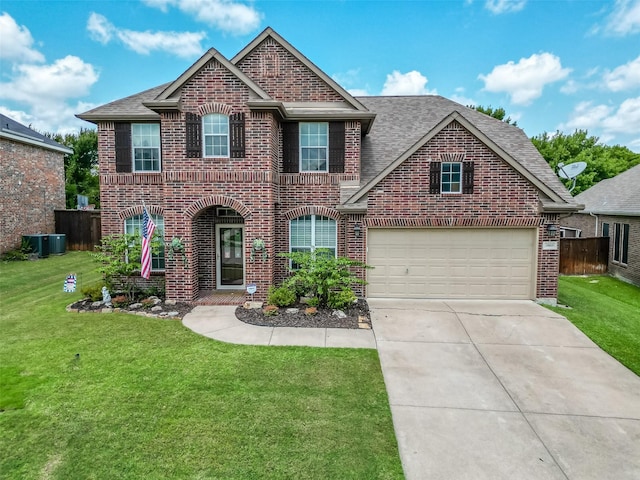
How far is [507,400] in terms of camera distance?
5.56m

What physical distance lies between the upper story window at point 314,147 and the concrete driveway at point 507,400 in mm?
5119

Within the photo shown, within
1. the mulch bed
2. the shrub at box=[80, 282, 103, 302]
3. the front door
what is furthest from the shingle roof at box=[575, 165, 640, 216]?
the shrub at box=[80, 282, 103, 302]

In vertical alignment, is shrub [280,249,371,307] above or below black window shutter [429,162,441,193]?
below

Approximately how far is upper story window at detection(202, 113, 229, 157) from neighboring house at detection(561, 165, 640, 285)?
15.6m

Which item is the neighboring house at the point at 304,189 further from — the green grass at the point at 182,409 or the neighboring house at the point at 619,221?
the neighboring house at the point at 619,221

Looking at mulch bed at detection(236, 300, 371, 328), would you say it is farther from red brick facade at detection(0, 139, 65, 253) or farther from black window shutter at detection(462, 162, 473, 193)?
red brick facade at detection(0, 139, 65, 253)

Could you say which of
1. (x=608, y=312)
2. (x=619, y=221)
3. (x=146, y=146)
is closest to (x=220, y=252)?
(x=146, y=146)

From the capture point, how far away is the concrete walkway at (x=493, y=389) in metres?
4.25

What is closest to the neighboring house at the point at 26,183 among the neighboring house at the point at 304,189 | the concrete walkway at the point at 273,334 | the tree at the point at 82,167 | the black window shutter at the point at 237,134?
the neighboring house at the point at 304,189

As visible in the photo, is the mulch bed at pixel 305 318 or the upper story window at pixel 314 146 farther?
the upper story window at pixel 314 146

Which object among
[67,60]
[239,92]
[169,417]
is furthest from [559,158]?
[67,60]

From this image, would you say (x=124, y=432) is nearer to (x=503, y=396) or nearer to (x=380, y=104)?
(x=503, y=396)

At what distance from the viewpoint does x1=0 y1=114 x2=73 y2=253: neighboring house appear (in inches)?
704

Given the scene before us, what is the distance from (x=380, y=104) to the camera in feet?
50.4
